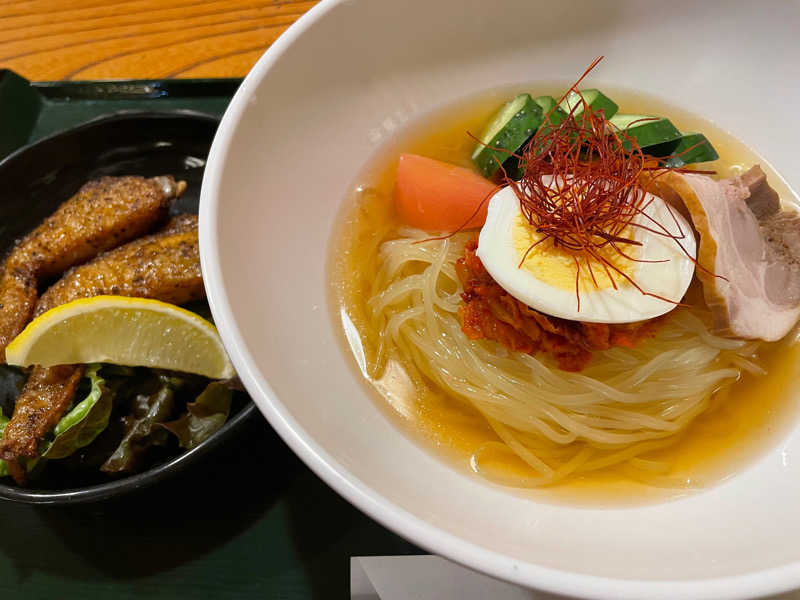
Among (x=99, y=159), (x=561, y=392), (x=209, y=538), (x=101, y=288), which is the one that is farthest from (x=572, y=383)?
(x=99, y=159)

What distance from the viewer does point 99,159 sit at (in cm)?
211

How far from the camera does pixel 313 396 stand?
1.28 m

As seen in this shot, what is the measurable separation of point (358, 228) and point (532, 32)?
83 centimetres

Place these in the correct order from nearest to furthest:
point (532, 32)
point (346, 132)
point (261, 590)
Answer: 1. point (261, 590)
2. point (346, 132)
3. point (532, 32)

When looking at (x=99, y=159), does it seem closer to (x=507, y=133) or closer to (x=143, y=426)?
(x=143, y=426)

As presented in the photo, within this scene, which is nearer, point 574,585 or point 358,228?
point 574,585

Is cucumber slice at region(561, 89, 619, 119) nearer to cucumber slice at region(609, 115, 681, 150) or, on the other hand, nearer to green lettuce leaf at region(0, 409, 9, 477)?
cucumber slice at region(609, 115, 681, 150)

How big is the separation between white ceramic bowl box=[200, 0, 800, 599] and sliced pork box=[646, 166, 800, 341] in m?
0.32

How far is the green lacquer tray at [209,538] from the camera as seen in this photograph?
1456 mm

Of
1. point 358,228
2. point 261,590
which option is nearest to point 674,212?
point 358,228

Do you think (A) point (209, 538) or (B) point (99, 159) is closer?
(A) point (209, 538)

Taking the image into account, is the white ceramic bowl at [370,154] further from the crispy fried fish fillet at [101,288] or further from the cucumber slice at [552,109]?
the crispy fried fish fillet at [101,288]

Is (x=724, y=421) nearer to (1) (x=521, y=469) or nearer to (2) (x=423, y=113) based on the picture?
(1) (x=521, y=469)

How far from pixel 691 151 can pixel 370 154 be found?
38.7 inches
